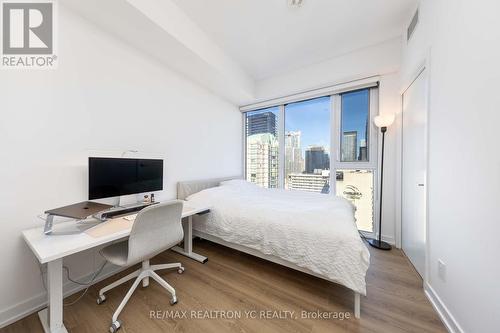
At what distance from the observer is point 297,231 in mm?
1634

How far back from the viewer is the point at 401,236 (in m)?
2.49

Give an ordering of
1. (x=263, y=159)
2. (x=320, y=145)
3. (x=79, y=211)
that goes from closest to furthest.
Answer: (x=79, y=211)
(x=320, y=145)
(x=263, y=159)

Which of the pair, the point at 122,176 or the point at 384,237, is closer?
the point at 122,176

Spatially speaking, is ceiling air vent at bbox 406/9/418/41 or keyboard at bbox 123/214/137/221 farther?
ceiling air vent at bbox 406/9/418/41

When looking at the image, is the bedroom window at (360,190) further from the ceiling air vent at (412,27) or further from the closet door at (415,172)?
the ceiling air vent at (412,27)

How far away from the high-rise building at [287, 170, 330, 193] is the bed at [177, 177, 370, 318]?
0.82 meters

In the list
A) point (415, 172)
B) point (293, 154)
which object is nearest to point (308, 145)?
point (293, 154)

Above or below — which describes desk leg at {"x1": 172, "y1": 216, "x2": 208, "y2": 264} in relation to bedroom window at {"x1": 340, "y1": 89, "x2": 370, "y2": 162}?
below

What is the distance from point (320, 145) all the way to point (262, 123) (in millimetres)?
1396

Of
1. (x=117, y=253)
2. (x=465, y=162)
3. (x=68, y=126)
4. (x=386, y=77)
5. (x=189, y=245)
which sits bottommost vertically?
(x=189, y=245)

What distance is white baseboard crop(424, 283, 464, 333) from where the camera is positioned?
1.21m

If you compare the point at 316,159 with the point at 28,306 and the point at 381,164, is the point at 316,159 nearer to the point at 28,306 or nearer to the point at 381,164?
the point at 381,164

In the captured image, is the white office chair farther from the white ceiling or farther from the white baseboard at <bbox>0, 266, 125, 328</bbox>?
the white ceiling

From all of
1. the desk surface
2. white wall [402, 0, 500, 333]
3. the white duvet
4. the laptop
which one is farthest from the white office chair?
white wall [402, 0, 500, 333]
